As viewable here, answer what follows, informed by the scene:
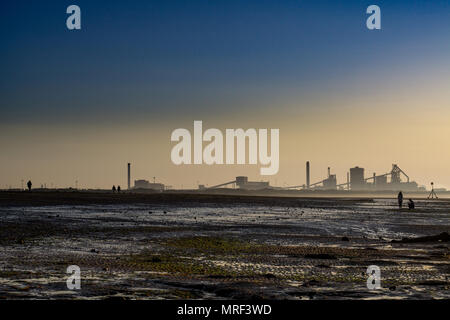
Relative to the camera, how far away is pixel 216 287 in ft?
39.6

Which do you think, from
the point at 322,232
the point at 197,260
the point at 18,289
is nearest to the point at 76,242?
the point at 197,260

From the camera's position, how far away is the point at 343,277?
13.8 metres

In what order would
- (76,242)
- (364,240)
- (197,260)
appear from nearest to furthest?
(197,260), (76,242), (364,240)

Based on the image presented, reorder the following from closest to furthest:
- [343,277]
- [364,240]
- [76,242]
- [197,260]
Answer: [343,277], [197,260], [76,242], [364,240]

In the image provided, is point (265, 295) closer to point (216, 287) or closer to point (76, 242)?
point (216, 287)

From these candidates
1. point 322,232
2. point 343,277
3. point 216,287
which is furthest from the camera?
point 322,232
